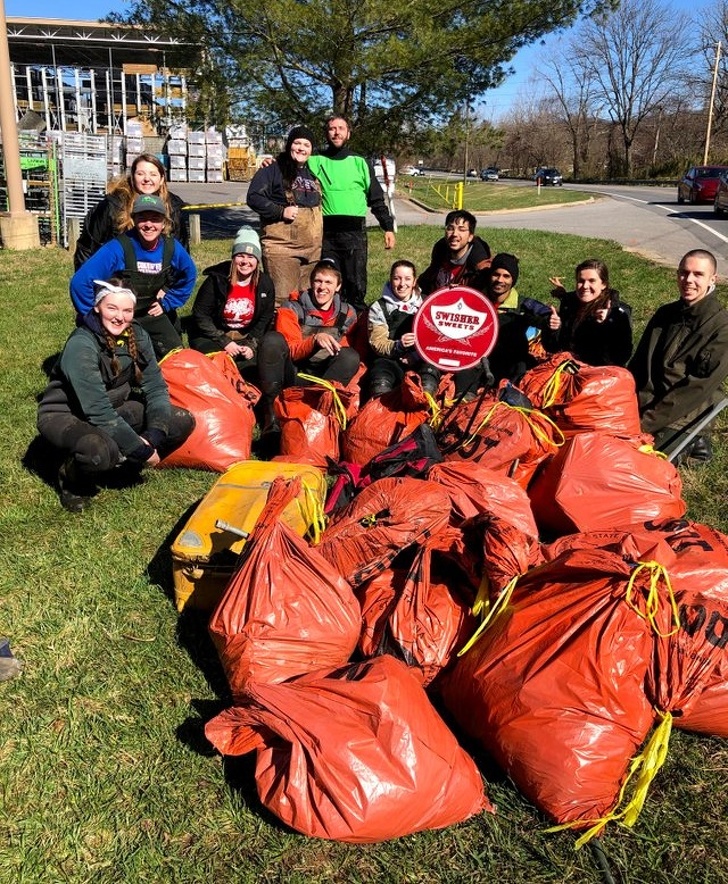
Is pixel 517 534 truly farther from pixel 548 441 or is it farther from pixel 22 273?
pixel 22 273

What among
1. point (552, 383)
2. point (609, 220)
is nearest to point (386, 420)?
point (552, 383)

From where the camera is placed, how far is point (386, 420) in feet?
12.8

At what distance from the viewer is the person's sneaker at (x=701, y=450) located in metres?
4.38

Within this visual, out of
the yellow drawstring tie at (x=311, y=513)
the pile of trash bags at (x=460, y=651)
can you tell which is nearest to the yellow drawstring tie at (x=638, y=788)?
the pile of trash bags at (x=460, y=651)

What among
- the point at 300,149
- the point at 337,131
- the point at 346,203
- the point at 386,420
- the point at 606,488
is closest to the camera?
the point at 606,488

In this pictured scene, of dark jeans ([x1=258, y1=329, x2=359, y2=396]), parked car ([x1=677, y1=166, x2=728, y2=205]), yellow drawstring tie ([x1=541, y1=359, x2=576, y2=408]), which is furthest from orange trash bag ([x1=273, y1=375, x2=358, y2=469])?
parked car ([x1=677, y1=166, x2=728, y2=205])

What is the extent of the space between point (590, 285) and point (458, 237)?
1.03 metres

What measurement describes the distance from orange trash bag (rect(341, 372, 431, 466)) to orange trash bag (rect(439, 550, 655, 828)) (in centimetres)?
171

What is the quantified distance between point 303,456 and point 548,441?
1375 mm

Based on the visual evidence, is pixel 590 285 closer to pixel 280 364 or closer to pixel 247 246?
pixel 280 364

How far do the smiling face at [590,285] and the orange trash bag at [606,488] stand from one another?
1.50 metres

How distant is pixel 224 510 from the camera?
3078 mm

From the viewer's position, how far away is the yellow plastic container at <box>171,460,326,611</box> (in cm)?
285

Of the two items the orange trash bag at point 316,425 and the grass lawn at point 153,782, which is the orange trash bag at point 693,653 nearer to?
the grass lawn at point 153,782
